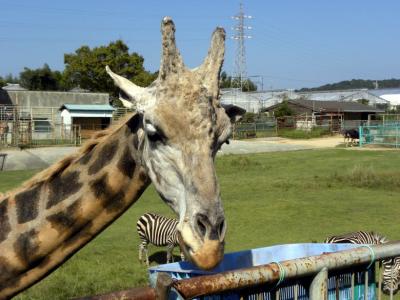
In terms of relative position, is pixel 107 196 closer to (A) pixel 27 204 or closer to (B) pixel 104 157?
(B) pixel 104 157

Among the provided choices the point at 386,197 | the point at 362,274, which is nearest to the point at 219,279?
the point at 362,274

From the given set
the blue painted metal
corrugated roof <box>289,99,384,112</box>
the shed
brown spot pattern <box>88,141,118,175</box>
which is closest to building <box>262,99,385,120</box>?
corrugated roof <box>289,99,384,112</box>

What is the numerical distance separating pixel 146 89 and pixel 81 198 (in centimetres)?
93

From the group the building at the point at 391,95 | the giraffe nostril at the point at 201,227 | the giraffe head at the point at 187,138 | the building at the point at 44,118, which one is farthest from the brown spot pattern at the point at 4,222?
the building at the point at 391,95

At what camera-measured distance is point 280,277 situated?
117 inches

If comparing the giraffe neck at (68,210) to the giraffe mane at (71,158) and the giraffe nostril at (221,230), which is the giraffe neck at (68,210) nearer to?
the giraffe mane at (71,158)

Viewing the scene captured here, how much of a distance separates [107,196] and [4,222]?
80 centimetres

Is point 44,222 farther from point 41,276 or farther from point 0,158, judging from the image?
point 0,158

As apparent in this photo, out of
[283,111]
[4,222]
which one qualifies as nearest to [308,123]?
[283,111]

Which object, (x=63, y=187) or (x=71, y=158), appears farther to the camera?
(x=71, y=158)

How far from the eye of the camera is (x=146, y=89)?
144 inches

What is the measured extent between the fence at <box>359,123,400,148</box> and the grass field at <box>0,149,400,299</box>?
1552cm

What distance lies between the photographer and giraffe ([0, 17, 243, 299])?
3162mm

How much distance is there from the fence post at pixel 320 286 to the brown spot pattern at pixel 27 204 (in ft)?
6.60
